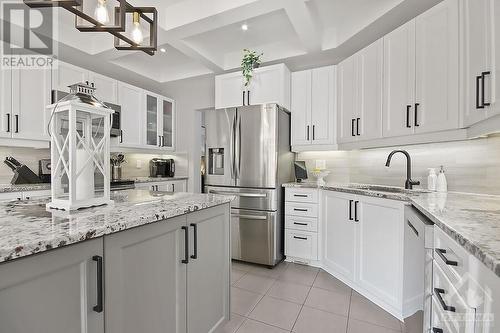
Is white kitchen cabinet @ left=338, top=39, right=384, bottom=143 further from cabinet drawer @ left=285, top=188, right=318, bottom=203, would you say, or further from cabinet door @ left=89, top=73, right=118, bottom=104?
cabinet door @ left=89, top=73, right=118, bottom=104

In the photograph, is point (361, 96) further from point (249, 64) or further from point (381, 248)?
point (381, 248)

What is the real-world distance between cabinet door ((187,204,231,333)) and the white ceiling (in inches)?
76.8

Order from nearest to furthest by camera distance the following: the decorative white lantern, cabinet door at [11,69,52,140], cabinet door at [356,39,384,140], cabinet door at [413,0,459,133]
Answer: the decorative white lantern, cabinet door at [413,0,459,133], cabinet door at [356,39,384,140], cabinet door at [11,69,52,140]

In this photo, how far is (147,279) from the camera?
1.06 m

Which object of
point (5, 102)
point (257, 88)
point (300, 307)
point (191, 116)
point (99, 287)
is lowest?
point (300, 307)

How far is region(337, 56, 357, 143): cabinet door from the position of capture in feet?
9.03

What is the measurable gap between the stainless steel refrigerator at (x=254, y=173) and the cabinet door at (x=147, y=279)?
175cm

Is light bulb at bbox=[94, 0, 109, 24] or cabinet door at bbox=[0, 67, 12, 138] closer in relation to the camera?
light bulb at bbox=[94, 0, 109, 24]

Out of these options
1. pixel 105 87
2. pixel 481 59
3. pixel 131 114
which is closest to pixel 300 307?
pixel 481 59

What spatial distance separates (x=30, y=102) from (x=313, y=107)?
3.28 meters

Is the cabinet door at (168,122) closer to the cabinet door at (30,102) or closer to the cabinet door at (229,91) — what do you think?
the cabinet door at (229,91)

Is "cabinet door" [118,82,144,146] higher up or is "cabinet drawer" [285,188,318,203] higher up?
"cabinet door" [118,82,144,146]

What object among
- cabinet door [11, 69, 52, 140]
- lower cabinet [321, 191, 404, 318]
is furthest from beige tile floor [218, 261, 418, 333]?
cabinet door [11, 69, 52, 140]

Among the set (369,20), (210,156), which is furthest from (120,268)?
(369,20)
